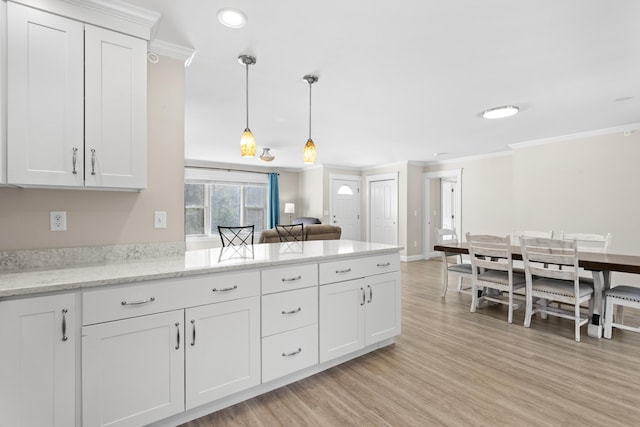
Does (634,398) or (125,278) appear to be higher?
(125,278)

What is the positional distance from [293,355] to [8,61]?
7.58 feet

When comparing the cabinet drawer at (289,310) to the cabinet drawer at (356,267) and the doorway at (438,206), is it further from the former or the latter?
the doorway at (438,206)

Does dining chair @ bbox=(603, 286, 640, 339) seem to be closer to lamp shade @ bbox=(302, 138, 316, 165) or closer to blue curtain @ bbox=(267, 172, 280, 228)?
lamp shade @ bbox=(302, 138, 316, 165)

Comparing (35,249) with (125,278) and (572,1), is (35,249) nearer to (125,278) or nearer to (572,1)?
(125,278)

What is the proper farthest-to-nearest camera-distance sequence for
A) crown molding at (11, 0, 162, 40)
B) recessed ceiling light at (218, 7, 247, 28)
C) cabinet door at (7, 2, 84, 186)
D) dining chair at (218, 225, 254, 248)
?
dining chair at (218, 225, 254, 248)
recessed ceiling light at (218, 7, 247, 28)
crown molding at (11, 0, 162, 40)
cabinet door at (7, 2, 84, 186)

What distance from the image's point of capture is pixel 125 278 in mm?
1538

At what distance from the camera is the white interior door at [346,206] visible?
26.8ft

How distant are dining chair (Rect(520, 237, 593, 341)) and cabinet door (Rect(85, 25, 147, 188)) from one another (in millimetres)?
3466

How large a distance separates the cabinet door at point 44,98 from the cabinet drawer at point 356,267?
1654 millimetres

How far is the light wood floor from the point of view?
1.83 meters

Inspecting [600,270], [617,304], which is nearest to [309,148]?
[600,270]

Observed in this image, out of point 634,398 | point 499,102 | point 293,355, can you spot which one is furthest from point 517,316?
point 293,355

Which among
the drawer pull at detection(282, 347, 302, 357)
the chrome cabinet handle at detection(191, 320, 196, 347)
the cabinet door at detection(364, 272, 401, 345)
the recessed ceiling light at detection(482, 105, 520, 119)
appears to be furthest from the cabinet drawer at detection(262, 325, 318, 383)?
the recessed ceiling light at detection(482, 105, 520, 119)

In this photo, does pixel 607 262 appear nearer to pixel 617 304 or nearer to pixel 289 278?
pixel 617 304
